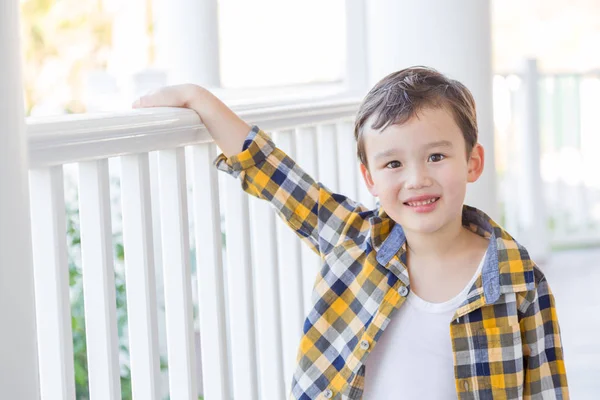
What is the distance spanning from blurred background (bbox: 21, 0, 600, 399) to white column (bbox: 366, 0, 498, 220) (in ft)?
0.05

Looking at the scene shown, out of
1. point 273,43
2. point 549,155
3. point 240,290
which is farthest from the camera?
point 273,43

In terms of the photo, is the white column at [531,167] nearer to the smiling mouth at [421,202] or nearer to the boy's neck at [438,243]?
the boy's neck at [438,243]

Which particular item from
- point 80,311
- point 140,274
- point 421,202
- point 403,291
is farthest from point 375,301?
point 80,311

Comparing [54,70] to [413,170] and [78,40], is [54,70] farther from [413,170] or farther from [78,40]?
[413,170]

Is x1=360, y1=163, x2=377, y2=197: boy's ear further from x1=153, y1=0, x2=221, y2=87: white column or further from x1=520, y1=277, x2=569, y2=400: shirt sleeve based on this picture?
x1=153, y1=0, x2=221, y2=87: white column

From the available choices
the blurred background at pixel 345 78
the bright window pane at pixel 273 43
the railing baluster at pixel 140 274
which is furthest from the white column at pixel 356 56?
the bright window pane at pixel 273 43

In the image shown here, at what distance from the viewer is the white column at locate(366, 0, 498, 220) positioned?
260 centimetres

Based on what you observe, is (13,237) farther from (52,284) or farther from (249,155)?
(249,155)

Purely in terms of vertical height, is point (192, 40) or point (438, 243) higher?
point (192, 40)

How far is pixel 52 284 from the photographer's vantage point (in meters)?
1.28

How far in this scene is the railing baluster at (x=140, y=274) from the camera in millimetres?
1468

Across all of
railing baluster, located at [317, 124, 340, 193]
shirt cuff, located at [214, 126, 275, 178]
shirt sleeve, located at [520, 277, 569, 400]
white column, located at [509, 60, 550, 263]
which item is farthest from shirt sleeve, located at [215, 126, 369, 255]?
white column, located at [509, 60, 550, 263]

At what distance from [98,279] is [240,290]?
0.48 m

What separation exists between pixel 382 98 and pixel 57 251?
65 cm
